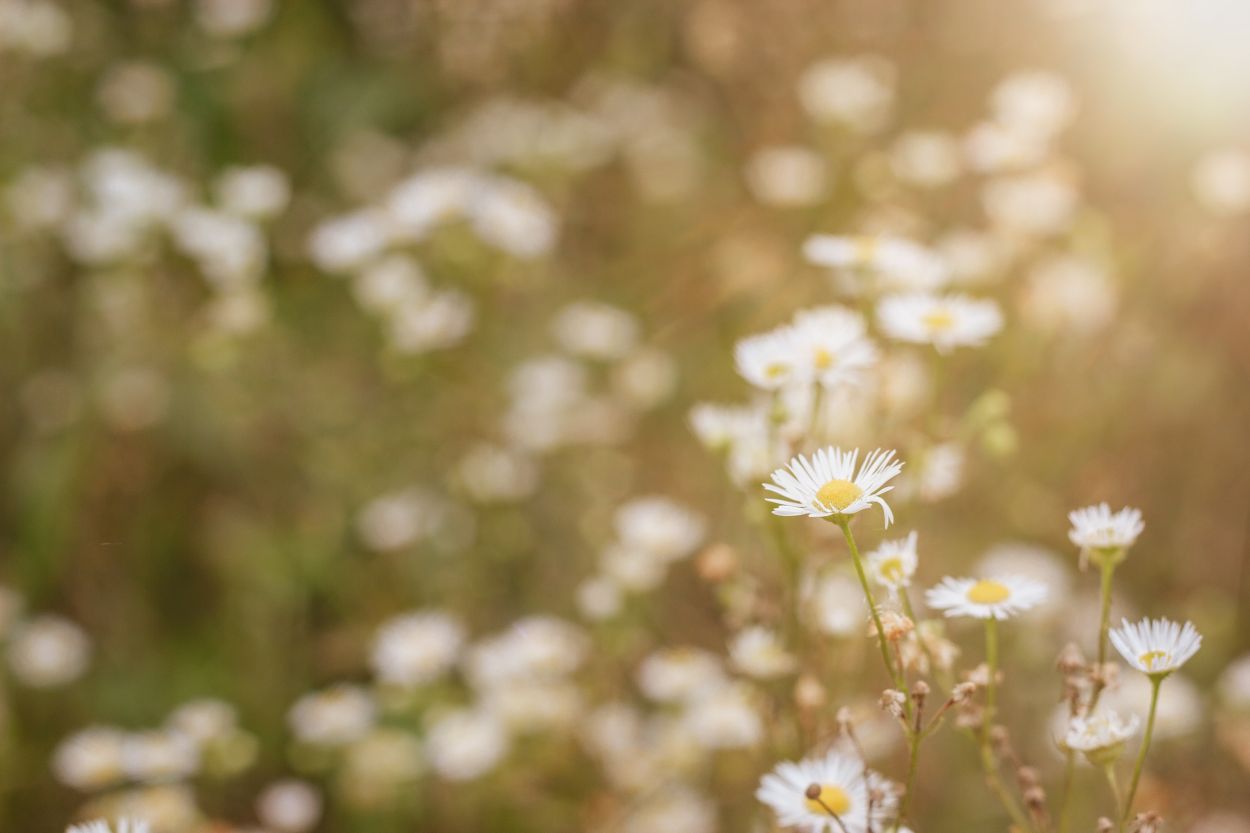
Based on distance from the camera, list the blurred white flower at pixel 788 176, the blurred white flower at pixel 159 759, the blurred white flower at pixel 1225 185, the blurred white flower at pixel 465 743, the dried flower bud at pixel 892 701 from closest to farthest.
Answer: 1. the dried flower bud at pixel 892 701
2. the blurred white flower at pixel 159 759
3. the blurred white flower at pixel 465 743
4. the blurred white flower at pixel 1225 185
5. the blurred white flower at pixel 788 176

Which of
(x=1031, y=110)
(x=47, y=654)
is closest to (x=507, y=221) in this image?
(x=1031, y=110)

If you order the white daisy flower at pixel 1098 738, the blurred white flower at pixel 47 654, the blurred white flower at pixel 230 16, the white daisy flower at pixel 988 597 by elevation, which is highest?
the blurred white flower at pixel 230 16

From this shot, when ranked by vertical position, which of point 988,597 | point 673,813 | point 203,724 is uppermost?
point 203,724

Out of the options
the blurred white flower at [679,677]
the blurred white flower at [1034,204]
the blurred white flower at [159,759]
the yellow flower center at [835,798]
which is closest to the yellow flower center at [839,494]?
the yellow flower center at [835,798]

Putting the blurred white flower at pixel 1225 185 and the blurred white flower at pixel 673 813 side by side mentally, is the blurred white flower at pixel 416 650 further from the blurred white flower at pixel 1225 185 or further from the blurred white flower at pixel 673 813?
the blurred white flower at pixel 1225 185

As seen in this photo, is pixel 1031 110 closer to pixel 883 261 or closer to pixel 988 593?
pixel 883 261

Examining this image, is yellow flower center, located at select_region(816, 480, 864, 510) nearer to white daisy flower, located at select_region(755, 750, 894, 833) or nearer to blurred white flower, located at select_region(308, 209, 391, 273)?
white daisy flower, located at select_region(755, 750, 894, 833)

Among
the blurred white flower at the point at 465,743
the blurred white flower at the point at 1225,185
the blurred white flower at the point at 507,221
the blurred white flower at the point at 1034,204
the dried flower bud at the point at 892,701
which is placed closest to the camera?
the dried flower bud at the point at 892,701
